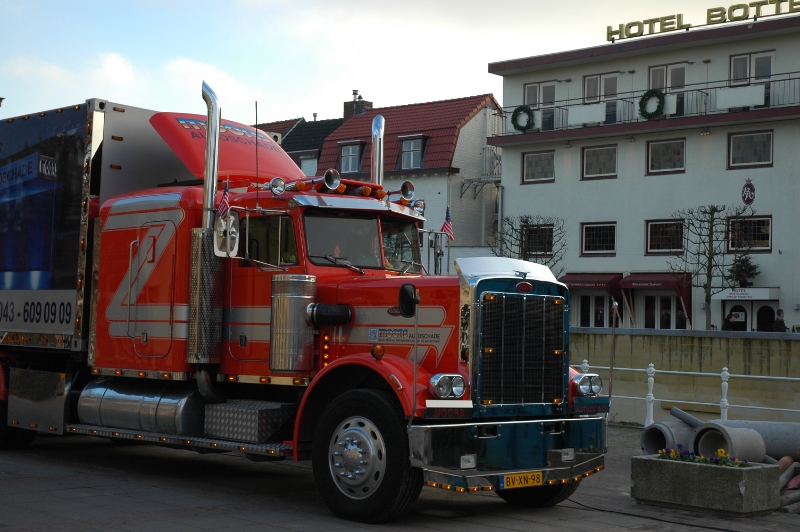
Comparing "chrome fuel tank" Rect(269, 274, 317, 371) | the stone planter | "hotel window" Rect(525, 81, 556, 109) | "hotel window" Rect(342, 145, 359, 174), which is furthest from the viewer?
"hotel window" Rect(342, 145, 359, 174)

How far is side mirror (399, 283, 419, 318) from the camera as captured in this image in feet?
30.3

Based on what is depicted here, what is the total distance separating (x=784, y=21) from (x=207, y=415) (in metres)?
31.1

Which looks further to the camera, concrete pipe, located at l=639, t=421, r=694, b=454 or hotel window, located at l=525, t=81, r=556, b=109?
hotel window, located at l=525, t=81, r=556, b=109

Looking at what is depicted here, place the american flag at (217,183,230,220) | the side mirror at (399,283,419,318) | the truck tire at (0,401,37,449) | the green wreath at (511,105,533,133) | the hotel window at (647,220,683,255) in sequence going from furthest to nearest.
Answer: the green wreath at (511,105,533,133) → the hotel window at (647,220,683,255) → the truck tire at (0,401,37,449) → the american flag at (217,183,230,220) → the side mirror at (399,283,419,318)

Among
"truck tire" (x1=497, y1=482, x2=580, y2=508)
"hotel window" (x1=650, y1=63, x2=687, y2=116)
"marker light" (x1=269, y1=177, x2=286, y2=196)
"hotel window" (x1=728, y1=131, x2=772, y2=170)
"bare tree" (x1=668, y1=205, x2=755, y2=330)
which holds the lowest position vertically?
"truck tire" (x1=497, y1=482, x2=580, y2=508)

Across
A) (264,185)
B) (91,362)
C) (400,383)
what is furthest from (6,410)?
(400,383)

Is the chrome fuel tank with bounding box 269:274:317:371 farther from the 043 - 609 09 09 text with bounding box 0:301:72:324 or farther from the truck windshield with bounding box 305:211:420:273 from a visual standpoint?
the 043 - 609 09 09 text with bounding box 0:301:72:324

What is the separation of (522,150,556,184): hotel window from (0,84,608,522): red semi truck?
30.7 metres

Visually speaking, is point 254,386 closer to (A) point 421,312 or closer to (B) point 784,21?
(A) point 421,312

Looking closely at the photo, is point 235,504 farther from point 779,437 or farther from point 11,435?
point 779,437

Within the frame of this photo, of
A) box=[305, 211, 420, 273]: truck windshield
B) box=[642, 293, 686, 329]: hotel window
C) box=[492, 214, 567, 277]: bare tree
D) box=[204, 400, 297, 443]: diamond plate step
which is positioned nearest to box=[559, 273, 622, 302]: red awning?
box=[492, 214, 567, 277]: bare tree

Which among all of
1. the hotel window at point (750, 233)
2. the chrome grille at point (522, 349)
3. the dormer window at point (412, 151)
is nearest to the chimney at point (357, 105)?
the dormer window at point (412, 151)

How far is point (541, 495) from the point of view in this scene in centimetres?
1040

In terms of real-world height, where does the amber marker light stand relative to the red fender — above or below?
above
